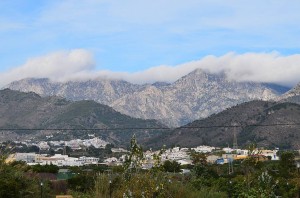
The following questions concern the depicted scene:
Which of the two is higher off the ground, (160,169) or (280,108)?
(280,108)

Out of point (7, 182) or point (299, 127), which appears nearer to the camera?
point (7, 182)

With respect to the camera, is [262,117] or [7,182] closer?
[7,182]

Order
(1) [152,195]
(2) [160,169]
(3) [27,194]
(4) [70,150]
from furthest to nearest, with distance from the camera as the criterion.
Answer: (4) [70,150] → (3) [27,194] → (2) [160,169] → (1) [152,195]

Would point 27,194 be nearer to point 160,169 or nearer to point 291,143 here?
point 160,169

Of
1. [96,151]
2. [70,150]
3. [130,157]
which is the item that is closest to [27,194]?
[130,157]

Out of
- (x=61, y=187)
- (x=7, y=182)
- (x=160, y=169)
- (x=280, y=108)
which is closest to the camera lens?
(x=160, y=169)

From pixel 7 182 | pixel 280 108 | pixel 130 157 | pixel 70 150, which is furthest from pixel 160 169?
pixel 70 150

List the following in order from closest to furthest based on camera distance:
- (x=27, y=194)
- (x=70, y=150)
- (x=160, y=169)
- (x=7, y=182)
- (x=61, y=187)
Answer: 1. (x=160, y=169)
2. (x=7, y=182)
3. (x=27, y=194)
4. (x=61, y=187)
5. (x=70, y=150)

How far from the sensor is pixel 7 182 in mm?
14281

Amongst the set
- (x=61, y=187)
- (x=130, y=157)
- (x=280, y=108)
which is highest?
(x=280, y=108)

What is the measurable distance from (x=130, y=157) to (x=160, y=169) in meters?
0.82

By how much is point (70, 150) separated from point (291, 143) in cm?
7681

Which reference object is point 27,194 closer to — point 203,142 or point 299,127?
point 299,127

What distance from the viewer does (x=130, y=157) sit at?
524 inches
